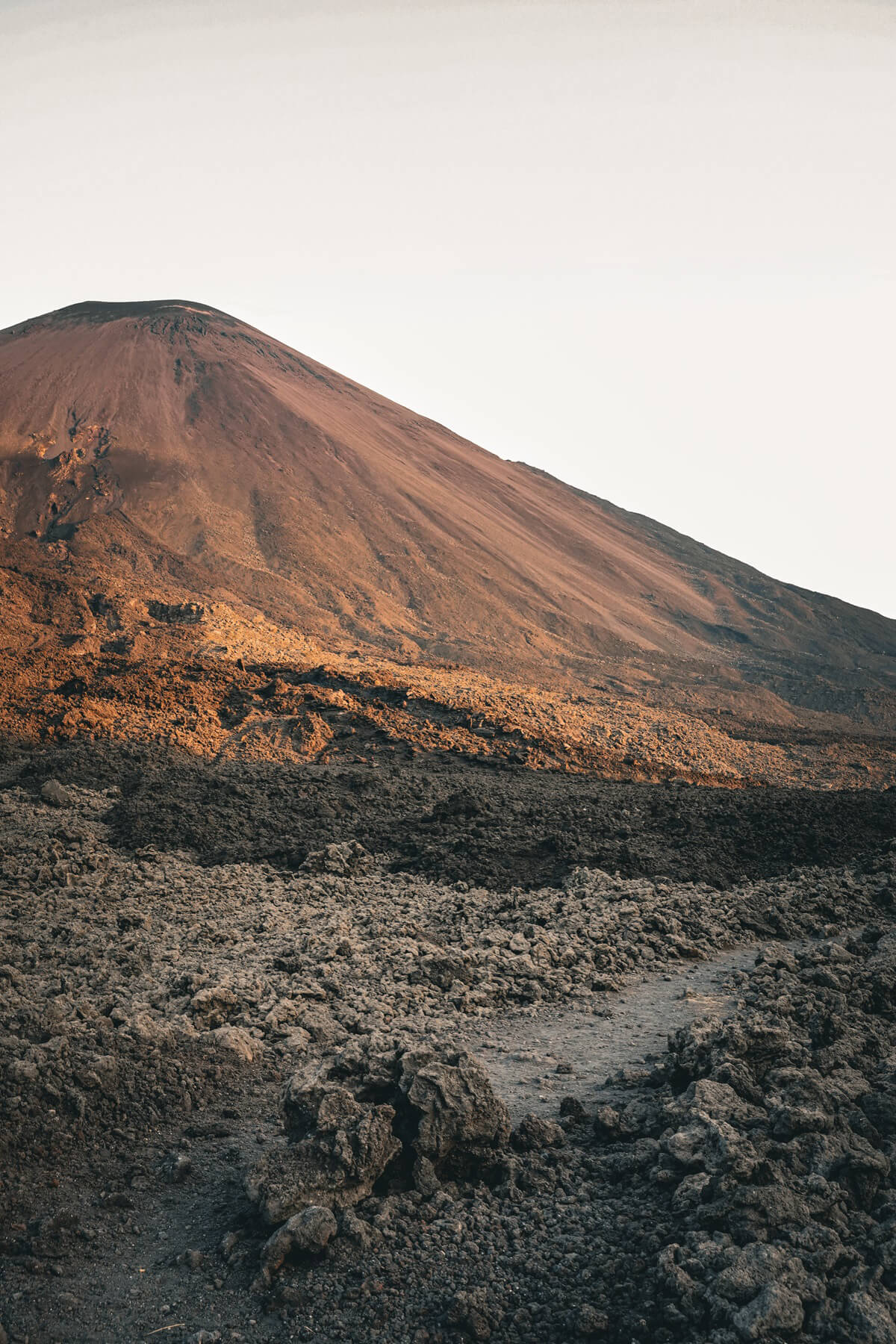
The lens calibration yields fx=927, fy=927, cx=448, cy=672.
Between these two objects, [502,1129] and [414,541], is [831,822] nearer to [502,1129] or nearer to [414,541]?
[502,1129]

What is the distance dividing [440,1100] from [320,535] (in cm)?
4924

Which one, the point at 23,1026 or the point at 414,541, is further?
the point at 414,541

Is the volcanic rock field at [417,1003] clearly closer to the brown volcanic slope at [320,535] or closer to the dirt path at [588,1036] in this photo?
the dirt path at [588,1036]

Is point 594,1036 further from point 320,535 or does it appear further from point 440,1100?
point 320,535

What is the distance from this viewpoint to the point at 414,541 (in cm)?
5644

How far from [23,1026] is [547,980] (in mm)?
5596

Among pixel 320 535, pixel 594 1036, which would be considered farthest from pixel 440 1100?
pixel 320 535

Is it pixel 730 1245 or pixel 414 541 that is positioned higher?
pixel 414 541

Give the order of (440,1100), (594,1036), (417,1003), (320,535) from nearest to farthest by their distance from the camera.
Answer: (440,1100) < (594,1036) < (417,1003) < (320,535)

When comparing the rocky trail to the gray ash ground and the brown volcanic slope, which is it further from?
the brown volcanic slope

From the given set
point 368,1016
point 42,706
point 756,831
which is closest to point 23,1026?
point 368,1016

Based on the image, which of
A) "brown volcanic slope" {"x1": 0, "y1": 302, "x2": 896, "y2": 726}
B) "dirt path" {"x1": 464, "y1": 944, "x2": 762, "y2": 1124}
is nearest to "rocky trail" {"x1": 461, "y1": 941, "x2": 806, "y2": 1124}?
"dirt path" {"x1": 464, "y1": 944, "x2": 762, "y2": 1124}

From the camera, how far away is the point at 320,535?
177 feet

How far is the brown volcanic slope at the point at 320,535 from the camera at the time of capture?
46.5 meters
